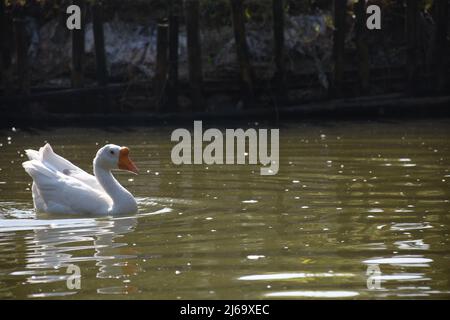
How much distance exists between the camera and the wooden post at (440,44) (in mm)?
23781

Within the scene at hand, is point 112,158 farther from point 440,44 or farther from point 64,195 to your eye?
point 440,44

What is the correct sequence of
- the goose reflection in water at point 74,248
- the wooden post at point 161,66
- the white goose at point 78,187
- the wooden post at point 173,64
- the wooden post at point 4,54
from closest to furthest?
the goose reflection in water at point 74,248 < the white goose at point 78,187 < the wooden post at point 161,66 < the wooden post at point 173,64 < the wooden post at point 4,54

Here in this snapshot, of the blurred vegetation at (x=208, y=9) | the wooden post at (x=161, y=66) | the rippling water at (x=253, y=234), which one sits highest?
the blurred vegetation at (x=208, y=9)

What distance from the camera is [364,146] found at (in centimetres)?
1811

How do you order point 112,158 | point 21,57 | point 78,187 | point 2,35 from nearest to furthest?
point 78,187, point 112,158, point 21,57, point 2,35

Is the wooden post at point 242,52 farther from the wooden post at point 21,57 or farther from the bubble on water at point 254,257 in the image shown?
the bubble on water at point 254,257

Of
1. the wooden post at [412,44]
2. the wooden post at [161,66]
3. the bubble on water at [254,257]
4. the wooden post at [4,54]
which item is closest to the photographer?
the bubble on water at [254,257]

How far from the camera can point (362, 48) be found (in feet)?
78.7

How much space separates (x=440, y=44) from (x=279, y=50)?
3459mm

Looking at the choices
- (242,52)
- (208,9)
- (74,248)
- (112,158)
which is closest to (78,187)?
(112,158)

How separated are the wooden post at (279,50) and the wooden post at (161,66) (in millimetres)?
2337

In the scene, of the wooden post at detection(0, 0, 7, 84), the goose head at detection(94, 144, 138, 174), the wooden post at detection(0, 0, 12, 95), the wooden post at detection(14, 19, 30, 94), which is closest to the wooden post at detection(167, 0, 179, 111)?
the wooden post at detection(14, 19, 30, 94)

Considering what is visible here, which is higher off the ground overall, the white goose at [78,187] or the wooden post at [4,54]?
the wooden post at [4,54]

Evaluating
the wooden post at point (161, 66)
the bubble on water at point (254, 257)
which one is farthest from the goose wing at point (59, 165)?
the wooden post at point (161, 66)
